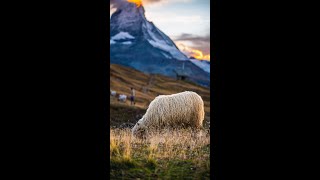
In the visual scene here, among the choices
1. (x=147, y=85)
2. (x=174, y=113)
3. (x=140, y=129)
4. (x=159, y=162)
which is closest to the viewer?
(x=159, y=162)

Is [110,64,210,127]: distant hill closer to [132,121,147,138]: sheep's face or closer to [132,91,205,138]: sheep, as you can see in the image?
[132,91,205,138]: sheep

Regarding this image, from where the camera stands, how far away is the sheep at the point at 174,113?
424 inches

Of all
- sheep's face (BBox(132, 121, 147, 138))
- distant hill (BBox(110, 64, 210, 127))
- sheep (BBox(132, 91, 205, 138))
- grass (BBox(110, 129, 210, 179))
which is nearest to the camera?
grass (BBox(110, 129, 210, 179))

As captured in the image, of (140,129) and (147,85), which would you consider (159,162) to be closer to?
(140,129)

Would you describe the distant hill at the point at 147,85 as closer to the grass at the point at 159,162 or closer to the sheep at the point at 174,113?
the sheep at the point at 174,113

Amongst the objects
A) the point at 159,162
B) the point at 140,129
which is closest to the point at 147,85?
the point at 140,129

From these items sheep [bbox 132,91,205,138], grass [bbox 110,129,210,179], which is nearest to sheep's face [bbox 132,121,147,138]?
sheep [bbox 132,91,205,138]

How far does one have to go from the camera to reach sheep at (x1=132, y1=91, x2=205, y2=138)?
424 inches

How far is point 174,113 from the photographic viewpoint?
11.0m

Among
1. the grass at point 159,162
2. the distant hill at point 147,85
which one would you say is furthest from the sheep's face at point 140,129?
the distant hill at point 147,85
